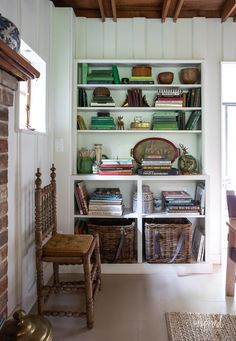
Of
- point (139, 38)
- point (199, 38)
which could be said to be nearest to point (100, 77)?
point (139, 38)

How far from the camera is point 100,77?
10.1ft

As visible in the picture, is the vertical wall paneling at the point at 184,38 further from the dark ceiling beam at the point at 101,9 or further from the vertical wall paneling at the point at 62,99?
the vertical wall paneling at the point at 62,99

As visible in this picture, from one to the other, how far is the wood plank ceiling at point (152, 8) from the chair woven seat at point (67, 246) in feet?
7.04

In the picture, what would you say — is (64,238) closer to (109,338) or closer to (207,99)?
(109,338)

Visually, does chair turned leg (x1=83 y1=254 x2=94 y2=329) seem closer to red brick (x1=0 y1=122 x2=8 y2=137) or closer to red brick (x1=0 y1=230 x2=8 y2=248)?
red brick (x1=0 y1=230 x2=8 y2=248)

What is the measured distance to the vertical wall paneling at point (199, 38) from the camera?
3154 mm

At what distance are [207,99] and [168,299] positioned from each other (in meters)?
2.04

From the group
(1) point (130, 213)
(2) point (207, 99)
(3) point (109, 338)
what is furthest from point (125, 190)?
(3) point (109, 338)

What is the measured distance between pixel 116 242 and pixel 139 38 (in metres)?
2.13

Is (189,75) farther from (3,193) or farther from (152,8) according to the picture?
(3,193)

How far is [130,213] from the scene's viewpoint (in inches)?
120

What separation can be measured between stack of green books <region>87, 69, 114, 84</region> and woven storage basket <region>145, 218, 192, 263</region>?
59.0 inches

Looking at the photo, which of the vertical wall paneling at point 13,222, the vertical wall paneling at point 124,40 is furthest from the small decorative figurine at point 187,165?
the vertical wall paneling at point 13,222

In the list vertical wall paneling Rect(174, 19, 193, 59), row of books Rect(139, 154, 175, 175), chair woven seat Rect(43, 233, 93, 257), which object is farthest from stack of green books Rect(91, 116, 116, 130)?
chair woven seat Rect(43, 233, 93, 257)
